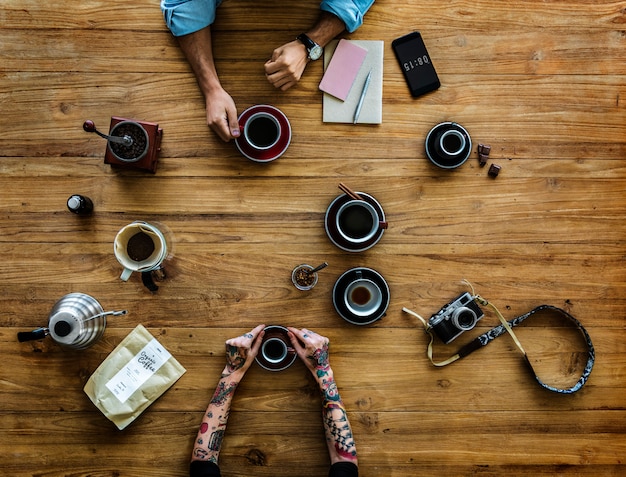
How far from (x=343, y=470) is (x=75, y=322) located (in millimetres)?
987

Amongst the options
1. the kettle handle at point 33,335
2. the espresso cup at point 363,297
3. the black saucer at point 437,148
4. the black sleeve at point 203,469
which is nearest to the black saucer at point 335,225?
Result: the espresso cup at point 363,297

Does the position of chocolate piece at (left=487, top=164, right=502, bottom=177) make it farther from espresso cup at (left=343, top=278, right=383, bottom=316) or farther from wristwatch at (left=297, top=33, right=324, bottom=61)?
wristwatch at (left=297, top=33, right=324, bottom=61)

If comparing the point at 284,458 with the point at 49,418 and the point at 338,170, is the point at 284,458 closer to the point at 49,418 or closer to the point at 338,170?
the point at 49,418

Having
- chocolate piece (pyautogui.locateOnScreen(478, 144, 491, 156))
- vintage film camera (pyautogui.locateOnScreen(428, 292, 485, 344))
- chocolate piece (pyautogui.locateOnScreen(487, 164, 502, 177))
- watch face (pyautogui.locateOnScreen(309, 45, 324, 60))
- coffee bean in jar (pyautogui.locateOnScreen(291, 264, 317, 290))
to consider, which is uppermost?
watch face (pyautogui.locateOnScreen(309, 45, 324, 60))

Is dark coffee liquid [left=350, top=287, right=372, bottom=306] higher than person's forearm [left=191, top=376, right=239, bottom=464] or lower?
higher

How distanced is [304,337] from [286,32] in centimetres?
105

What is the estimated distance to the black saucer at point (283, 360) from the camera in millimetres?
1638

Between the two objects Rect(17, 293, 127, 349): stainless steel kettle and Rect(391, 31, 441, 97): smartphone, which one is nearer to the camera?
Rect(17, 293, 127, 349): stainless steel kettle

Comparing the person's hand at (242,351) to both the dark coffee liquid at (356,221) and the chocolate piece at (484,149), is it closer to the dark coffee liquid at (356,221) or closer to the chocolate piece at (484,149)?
the dark coffee liquid at (356,221)

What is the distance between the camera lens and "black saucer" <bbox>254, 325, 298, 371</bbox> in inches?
64.5

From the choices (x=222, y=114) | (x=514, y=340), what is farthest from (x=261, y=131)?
(x=514, y=340)

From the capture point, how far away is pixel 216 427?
1614mm

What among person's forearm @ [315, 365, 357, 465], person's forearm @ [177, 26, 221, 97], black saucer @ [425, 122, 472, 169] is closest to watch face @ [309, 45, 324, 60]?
person's forearm @ [177, 26, 221, 97]

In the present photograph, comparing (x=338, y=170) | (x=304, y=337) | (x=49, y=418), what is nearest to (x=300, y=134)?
(x=338, y=170)
